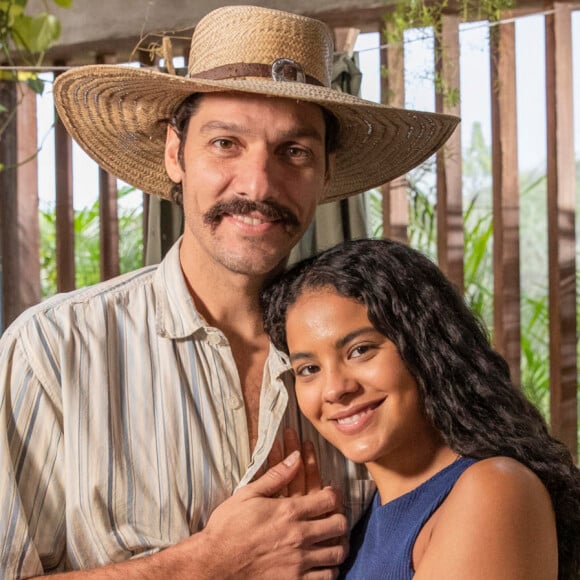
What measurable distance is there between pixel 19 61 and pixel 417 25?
1.56m

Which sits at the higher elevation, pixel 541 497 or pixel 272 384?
pixel 272 384

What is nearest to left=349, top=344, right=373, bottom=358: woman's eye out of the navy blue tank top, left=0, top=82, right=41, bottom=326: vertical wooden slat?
the navy blue tank top

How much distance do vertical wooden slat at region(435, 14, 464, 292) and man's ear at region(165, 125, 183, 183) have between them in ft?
4.23

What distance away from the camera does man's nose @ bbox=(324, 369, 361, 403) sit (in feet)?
5.63

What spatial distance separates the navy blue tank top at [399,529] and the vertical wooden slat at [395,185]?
160cm

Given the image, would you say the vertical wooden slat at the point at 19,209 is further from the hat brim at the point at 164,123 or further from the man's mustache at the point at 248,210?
the man's mustache at the point at 248,210

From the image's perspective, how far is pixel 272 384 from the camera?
78.4 inches

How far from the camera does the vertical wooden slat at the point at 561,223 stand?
10.4ft

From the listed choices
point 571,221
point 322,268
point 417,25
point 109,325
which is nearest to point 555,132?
point 571,221

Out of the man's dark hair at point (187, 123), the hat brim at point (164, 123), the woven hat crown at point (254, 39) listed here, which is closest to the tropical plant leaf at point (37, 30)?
the hat brim at point (164, 123)

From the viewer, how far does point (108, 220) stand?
3562 mm

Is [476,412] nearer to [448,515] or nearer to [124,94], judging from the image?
[448,515]

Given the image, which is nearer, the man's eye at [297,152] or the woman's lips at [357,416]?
the woman's lips at [357,416]

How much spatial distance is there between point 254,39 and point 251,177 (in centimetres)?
30
